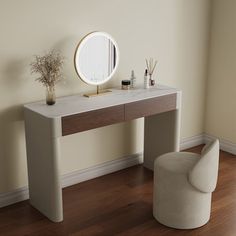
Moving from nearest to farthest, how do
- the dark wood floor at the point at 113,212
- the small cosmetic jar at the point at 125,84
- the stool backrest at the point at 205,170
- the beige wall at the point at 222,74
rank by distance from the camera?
the stool backrest at the point at 205,170 → the dark wood floor at the point at 113,212 → the small cosmetic jar at the point at 125,84 → the beige wall at the point at 222,74

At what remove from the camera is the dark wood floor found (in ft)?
9.47

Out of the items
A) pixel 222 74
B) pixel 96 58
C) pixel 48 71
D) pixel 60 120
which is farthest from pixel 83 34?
pixel 222 74

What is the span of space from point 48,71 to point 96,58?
423 millimetres

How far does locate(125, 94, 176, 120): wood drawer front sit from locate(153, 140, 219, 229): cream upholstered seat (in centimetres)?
40

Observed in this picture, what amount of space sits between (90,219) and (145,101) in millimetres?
872

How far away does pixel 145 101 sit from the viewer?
324 centimetres

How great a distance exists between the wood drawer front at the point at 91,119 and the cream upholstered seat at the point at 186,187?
42cm

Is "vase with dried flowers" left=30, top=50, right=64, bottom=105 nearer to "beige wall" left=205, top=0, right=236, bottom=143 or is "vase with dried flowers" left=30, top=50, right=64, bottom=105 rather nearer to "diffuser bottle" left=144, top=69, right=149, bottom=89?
"diffuser bottle" left=144, top=69, right=149, bottom=89

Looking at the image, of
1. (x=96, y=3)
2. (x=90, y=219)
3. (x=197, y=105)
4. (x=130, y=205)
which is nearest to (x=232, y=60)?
(x=197, y=105)

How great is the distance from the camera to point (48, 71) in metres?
3.00

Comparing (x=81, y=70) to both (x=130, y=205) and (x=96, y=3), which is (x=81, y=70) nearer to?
(x=96, y=3)

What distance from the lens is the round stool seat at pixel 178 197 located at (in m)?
2.81

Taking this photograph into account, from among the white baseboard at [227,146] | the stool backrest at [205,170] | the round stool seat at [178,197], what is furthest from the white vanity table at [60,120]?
the white baseboard at [227,146]

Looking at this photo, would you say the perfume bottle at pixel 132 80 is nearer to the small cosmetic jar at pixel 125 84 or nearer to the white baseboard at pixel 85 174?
the small cosmetic jar at pixel 125 84
